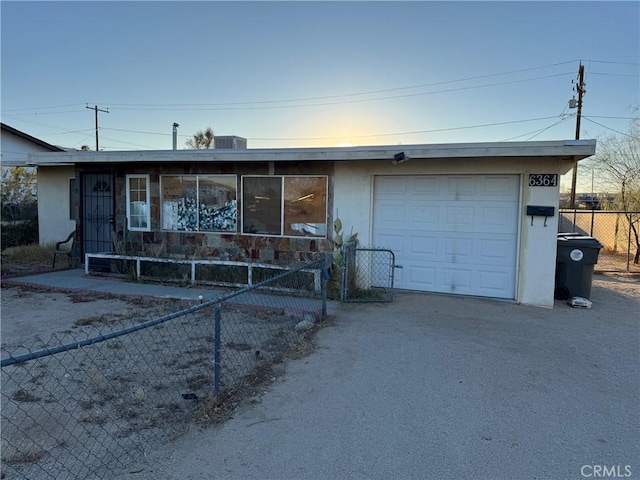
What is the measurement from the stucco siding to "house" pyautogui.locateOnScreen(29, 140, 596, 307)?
2.61 meters

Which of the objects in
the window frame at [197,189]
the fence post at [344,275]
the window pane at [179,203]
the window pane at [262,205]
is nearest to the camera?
the fence post at [344,275]

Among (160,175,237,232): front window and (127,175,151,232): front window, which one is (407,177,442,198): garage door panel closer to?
(160,175,237,232): front window

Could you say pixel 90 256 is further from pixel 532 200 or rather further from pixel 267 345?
pixel 532 200

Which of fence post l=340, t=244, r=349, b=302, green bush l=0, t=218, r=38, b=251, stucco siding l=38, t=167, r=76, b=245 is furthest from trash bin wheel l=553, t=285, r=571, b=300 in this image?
green bush l=0, t=218, r=38, b=251

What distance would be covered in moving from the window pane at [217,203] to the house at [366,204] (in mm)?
24

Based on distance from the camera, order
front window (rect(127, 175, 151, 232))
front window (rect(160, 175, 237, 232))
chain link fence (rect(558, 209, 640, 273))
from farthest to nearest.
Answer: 1. chain link fence (rect(558, 209, 640, 273))
2. front window (rect(127, 175, 151, 232))
3. front window (rect(160, 175, 237, 232))

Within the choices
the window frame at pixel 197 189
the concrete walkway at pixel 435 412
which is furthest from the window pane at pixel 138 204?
the concrete walkway at pixel 435 412

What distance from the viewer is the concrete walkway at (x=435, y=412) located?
2984 mm

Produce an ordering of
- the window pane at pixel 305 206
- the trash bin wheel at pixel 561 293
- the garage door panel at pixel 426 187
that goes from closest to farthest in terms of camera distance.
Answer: the trash bin wheel at pixel 561 293 < the garage door panel at pixel 426 187 < the window pane at pixel 305 206

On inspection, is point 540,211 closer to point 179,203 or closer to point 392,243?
point 392,243

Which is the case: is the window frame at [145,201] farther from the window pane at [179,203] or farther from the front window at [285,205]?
the front window at [285,205]

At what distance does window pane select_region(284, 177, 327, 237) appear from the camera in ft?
30.6

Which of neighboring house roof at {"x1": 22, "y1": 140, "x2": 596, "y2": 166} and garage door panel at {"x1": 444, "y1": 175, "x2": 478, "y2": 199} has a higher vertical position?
neighboring house roof at {"x1": 22, "y1": 140, "x2": 596, "y2": 166}

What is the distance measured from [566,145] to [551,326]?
9.75ft
